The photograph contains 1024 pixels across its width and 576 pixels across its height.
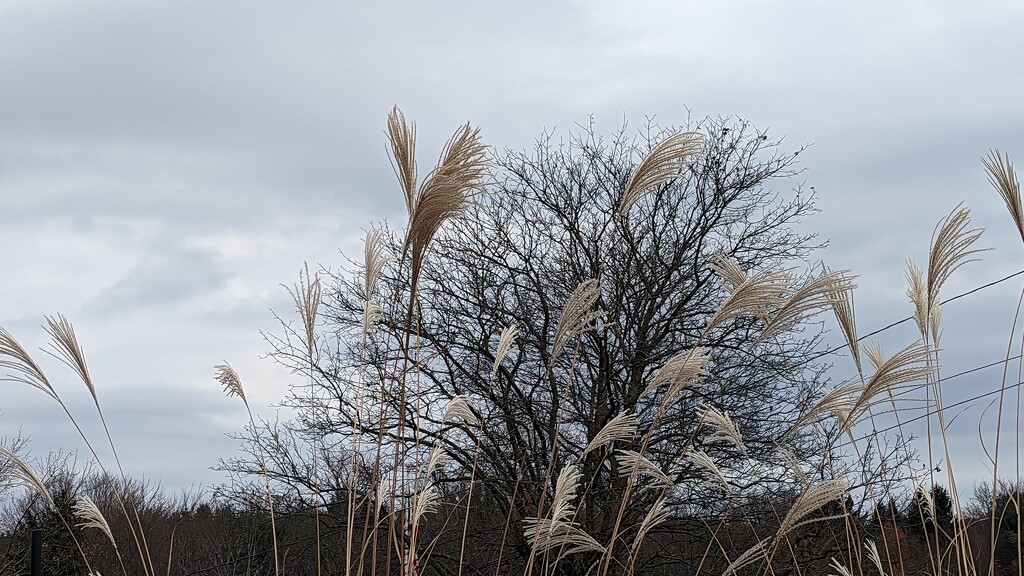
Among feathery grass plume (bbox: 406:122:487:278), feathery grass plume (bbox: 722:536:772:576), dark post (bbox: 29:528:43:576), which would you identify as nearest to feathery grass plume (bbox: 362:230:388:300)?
feathery grass plume (bbox: 406:122:487:278)

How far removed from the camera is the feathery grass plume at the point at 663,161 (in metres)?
2.62

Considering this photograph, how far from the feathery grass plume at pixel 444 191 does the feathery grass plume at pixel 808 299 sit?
0.92m

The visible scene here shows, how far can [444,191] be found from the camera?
2264mm

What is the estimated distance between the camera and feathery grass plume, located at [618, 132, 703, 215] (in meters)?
2.62

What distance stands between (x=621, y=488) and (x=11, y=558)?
30.3 feet

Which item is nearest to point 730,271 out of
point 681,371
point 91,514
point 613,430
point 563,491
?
point 681,371

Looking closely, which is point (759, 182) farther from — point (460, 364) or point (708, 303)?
point (460, 364)

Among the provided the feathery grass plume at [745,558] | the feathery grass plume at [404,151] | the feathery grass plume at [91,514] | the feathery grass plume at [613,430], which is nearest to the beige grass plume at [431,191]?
the feathery grass plume at [404,151]

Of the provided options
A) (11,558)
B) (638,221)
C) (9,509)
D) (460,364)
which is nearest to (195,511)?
(9,509)

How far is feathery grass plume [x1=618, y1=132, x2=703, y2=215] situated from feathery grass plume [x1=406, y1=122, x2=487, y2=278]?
50 cm

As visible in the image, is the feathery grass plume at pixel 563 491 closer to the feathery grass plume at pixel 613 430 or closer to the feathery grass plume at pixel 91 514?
the feathery grass plume at pixel 613 430

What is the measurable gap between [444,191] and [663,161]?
0.73 meters

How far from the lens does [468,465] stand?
9.50 m

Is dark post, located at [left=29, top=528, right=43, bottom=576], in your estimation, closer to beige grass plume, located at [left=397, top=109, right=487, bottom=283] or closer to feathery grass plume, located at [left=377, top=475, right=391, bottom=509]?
feathery grass plume, located at [left=377, top=475, right=391, bottom=509]
